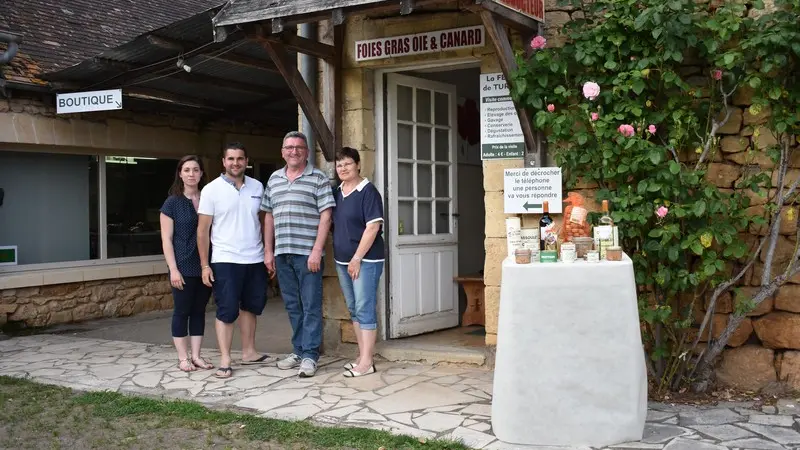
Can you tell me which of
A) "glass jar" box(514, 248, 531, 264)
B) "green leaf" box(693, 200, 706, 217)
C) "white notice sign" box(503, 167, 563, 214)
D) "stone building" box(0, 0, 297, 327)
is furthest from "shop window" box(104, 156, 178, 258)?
"green leaf" box(693, 200, 706, 217)

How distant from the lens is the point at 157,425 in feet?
15.9

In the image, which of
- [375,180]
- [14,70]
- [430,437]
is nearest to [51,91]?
[14,70]

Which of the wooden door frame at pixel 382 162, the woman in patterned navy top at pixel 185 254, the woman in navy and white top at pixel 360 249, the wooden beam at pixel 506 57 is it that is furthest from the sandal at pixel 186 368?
the wooden beam at pixel 506 57

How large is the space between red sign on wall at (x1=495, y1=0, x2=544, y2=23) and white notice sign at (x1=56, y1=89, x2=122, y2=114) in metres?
4.26

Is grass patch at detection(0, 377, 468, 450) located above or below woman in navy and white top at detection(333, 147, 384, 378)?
below

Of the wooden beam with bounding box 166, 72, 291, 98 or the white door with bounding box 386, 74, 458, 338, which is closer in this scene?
the white door with bounding box 386, 74, 458, 338

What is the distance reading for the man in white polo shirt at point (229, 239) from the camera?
237 inches

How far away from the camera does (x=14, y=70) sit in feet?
27.4

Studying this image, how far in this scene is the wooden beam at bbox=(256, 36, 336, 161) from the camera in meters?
5.85

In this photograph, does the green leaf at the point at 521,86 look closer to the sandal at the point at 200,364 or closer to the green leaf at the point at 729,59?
the green leaf at the point at 729,59

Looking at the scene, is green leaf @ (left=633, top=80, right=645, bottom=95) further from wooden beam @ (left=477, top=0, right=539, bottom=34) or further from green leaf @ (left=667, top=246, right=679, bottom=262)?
green leaf @ (left=667, top=246, right=679, bottom=262)

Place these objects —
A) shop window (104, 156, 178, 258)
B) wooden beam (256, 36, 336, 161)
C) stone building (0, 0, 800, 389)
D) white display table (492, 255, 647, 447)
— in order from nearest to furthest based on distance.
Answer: white display table (492, 255, 647, 447) → stone building (0, 0, 800, 389) → wooden beam (256, 36, 336, 161) → shop window (104, 156, 178, 258)

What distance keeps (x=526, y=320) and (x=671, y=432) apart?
1.05 m

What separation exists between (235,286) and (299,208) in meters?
0.76
